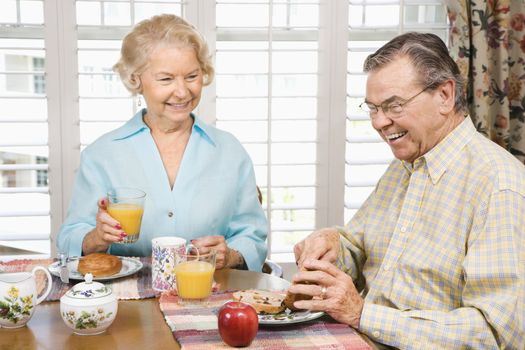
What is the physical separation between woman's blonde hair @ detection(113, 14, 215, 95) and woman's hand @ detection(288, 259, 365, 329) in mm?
1000

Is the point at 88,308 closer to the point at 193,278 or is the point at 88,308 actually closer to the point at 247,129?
the point at 193,278

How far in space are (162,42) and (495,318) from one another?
1.39 metres

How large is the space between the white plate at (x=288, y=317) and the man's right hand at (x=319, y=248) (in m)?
0.28

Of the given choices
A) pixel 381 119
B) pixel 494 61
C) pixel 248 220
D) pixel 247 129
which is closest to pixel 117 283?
pixel 248 220

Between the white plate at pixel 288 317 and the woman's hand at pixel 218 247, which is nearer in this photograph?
the white plate at pixel 288 317

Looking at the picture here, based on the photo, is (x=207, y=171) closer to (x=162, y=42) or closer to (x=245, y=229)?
(x=245, y=229)

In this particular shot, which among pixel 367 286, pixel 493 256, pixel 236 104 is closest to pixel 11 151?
pixel 236 104

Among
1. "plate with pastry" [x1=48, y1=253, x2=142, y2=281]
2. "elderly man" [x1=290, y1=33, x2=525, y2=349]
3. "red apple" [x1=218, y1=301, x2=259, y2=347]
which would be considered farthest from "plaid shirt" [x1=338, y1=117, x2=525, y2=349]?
"plate with pastry" [x1=48, y1=253, x2=142, y2=281]

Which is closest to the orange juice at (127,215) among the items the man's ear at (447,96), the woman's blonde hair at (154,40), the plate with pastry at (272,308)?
the plate with pastry at (272,308)

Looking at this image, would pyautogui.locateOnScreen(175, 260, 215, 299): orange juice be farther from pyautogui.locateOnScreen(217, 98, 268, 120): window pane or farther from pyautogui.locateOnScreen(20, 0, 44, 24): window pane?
pyautogui.locateOnScreen(20, 0, 44, 24): window pane

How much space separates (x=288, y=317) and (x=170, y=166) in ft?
3.05

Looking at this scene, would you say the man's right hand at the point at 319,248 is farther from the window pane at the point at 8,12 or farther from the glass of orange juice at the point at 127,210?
the window pane at the point at 8,12

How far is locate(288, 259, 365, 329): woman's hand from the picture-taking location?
1780 millimetres

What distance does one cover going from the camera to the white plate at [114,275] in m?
2.07
